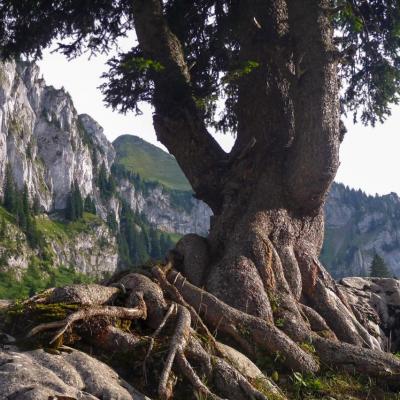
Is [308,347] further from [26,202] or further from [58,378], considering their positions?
[26,202]

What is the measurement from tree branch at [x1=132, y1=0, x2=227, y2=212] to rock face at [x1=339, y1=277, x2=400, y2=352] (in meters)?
4.23

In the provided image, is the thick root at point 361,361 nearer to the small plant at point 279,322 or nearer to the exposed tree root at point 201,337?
the exposed tree root at point 201,337

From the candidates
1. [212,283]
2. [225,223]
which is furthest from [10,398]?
[225,223]

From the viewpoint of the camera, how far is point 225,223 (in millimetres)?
10977

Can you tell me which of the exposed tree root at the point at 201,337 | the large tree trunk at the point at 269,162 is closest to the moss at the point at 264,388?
the exposed tree root at the point at 201,337

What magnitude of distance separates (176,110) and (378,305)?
7.04m

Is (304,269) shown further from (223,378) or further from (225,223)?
(223,378)

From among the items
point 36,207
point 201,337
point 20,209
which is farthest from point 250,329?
point 36,207

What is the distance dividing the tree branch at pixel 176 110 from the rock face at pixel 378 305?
4232 mm

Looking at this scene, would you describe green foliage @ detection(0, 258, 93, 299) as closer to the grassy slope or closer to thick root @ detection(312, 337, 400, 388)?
the grassy slope

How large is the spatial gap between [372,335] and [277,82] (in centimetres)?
584

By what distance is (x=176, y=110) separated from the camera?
1148 centimetres

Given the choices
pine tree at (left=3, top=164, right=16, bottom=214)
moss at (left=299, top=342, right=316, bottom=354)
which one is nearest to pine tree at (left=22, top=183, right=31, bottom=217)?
pine tree at (left=3, top=164, right=16, bottom=214)

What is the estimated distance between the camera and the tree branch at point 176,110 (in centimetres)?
1148
